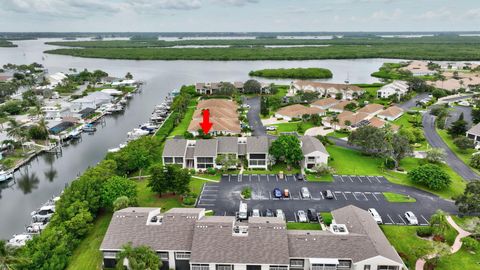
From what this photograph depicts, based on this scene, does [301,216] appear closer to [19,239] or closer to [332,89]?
[19,239]

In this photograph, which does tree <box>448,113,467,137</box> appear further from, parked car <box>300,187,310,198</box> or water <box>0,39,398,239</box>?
water <box>0,39,398,239</box>

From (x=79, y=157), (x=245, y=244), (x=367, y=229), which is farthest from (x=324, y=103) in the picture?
(x=245, y=244)

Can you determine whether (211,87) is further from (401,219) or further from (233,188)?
(401,219)

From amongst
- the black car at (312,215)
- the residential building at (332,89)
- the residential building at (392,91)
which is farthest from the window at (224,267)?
the residential building at (392,91)

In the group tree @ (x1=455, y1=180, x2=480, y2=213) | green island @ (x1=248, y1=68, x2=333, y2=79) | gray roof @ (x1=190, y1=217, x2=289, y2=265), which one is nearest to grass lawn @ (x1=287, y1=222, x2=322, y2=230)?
gray roof @ (x1=190, y1=217, x2=289, y2=265)

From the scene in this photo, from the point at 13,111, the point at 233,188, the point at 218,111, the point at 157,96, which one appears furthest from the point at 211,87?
the point at 233,188
